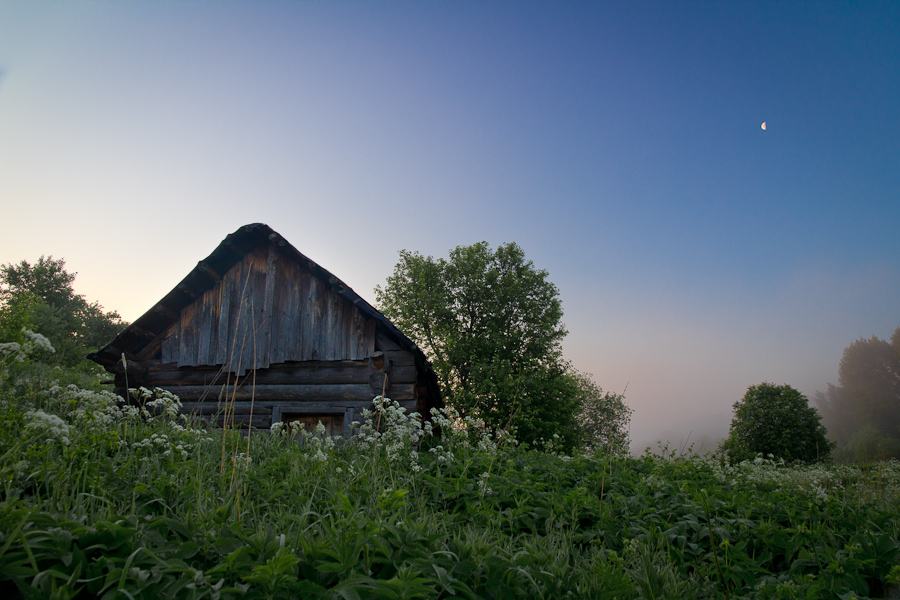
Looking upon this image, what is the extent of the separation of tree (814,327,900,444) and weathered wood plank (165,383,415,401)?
51.7 meters

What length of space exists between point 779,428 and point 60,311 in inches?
1964

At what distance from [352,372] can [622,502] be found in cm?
690

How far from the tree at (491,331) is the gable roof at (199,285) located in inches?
417

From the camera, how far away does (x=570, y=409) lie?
2228 centimetres

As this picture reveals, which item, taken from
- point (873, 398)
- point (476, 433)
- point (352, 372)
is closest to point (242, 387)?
point (352, 372)

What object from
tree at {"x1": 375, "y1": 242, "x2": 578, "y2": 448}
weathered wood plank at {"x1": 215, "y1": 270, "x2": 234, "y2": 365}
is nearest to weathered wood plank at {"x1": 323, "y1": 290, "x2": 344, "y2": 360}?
weathered wood plank at {"x1": 215, "y1": 270, "x2": 234, "y2": 365}

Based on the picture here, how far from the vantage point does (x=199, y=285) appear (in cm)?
1223

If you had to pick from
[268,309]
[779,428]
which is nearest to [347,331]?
[268,309]

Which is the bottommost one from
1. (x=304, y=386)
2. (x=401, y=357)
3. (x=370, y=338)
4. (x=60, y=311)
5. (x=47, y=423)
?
(x=47, y=423)

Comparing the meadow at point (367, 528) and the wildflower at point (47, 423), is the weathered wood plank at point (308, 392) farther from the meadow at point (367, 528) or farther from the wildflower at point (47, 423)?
the wildflower at point (47, 423)

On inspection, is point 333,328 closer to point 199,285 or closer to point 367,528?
point 199,285

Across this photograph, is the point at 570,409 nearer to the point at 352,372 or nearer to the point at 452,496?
the point at 352,372

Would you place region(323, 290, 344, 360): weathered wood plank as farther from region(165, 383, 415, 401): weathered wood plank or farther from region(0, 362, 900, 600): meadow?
region(0, 362, 900, 600): meadow

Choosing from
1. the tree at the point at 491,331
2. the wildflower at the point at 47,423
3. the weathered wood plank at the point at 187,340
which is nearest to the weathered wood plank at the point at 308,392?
the weathered wood plank at the point at 187,340
